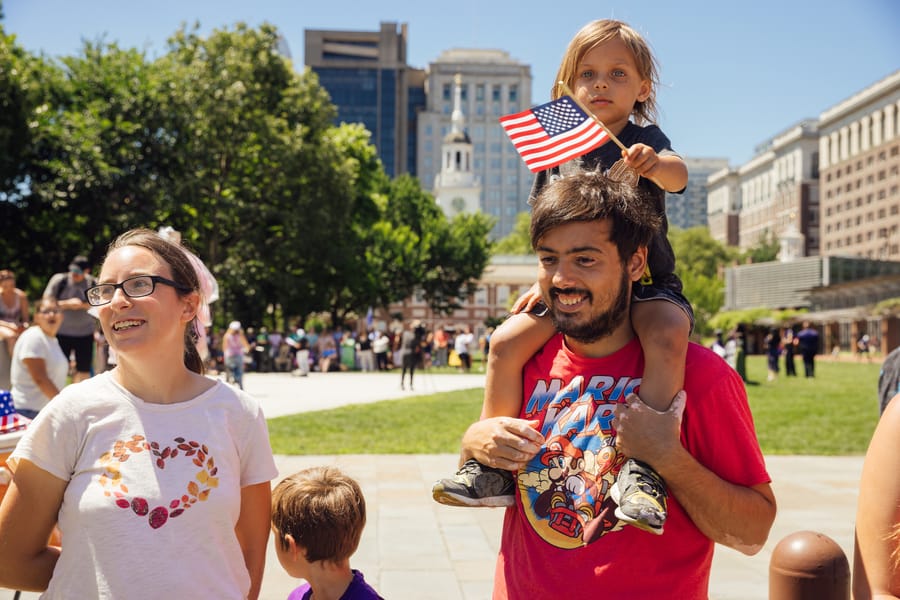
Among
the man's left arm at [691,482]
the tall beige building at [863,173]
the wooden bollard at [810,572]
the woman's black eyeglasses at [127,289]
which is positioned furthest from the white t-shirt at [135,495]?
the tall beige building at [863,173]

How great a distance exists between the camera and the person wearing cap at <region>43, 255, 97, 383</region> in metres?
10.1

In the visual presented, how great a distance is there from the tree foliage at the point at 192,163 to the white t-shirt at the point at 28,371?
24.0 meters

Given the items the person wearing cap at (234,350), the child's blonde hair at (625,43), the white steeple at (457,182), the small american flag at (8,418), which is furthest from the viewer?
the white steeple at (457,182)

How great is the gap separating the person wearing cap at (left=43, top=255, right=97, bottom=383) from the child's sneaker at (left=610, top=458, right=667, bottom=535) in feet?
29.0

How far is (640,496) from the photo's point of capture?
2006 millimetres

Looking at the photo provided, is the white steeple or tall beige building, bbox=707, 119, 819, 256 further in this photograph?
tall beige building, bbox=707, 119, 819, 256

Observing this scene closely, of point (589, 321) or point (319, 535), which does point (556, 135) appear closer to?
point (589, 321)

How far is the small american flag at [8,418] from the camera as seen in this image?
3771mm

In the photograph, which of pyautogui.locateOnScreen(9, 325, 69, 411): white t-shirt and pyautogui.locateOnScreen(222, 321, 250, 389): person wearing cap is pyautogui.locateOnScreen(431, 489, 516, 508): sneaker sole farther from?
pyautogui.locateOnScreen(222, 321, 250, 389): person wearing cap

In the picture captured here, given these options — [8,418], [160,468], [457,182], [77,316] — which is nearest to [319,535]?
[160,468]

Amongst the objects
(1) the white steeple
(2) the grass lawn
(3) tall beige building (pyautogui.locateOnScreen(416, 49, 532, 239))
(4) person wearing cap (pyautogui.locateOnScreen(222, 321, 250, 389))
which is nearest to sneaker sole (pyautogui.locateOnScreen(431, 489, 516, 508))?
(2) the grass lawn

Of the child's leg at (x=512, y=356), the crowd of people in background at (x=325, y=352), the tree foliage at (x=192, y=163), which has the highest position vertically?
the tree foliage at (x=192, y=163)

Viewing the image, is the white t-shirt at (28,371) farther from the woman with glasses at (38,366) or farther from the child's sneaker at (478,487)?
the child's sneaker at (478,487)

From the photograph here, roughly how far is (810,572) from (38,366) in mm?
5950
